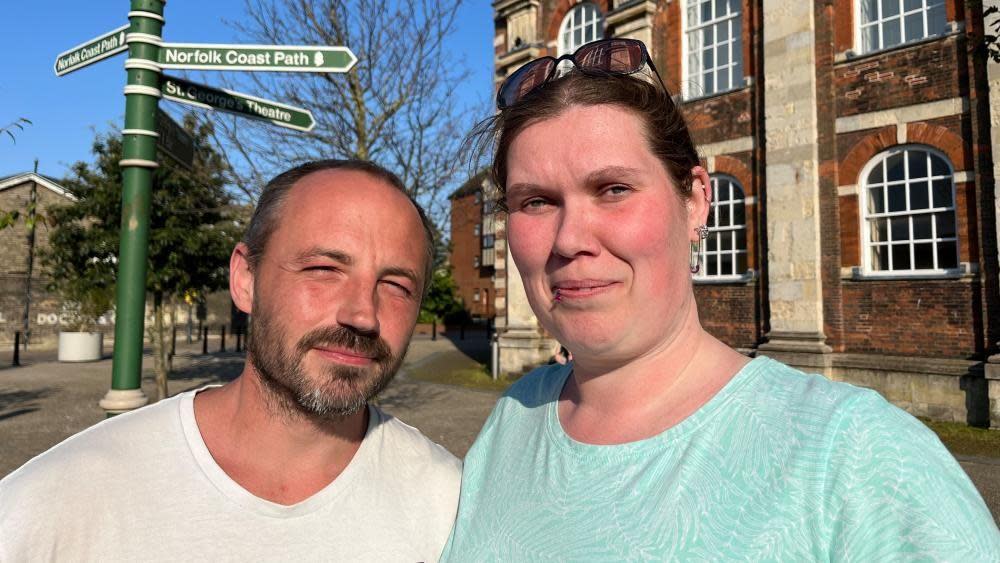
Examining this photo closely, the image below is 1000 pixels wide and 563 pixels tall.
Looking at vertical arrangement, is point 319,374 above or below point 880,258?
below

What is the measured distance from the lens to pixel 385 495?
183 cm

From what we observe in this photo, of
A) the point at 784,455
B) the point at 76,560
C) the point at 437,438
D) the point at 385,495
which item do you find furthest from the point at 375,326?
the point at 437,438

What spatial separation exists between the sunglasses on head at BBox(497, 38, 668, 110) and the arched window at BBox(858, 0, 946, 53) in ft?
37.9

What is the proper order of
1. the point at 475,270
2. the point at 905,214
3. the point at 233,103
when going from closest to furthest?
the point at 233,103 < the point at 905,214 < the point at 475,270

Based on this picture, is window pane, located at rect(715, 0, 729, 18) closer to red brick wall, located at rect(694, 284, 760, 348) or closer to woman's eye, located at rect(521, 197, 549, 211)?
red brick wall, located at rect(694, 284, 760, 348)

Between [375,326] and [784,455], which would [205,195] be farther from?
[784,455]

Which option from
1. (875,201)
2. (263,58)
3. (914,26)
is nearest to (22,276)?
(263,58)

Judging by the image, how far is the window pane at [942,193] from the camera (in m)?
10.2

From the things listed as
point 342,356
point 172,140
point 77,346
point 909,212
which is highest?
point 909,212

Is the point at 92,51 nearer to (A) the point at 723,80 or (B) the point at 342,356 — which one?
(B) the point at 342,356

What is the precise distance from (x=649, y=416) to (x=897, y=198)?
1142cm

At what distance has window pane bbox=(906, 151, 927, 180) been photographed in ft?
34.3

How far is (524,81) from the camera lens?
173 centimetres

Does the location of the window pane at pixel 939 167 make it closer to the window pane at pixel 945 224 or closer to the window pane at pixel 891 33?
the window pane at pixel 945 224
